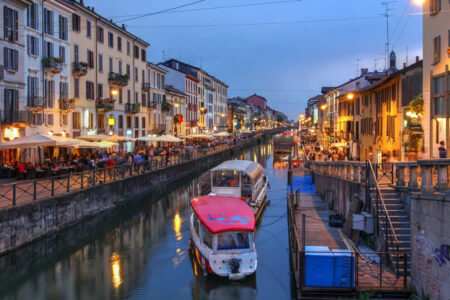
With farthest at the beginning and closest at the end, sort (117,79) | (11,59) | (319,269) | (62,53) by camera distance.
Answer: (117,79) → (62,53) → (11,59) → (319,269)

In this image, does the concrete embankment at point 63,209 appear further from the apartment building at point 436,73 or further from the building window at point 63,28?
the apartment building at point 436,73

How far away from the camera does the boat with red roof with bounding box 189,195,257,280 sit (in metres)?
14.8

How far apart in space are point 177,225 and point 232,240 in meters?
9.36

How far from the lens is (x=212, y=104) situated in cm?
10031

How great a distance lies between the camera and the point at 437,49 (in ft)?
64.3

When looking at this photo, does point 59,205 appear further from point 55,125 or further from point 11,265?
point 55,125

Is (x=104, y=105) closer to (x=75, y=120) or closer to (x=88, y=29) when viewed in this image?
(x=75, y=120)

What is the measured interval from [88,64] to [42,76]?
278 inches

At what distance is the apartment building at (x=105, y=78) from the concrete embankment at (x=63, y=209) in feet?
29.1

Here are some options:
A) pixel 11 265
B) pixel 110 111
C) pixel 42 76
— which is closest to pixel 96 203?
pixel 11 265

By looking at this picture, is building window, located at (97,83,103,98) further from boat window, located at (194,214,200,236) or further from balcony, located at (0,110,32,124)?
boat window, located at (194,214,200,236)

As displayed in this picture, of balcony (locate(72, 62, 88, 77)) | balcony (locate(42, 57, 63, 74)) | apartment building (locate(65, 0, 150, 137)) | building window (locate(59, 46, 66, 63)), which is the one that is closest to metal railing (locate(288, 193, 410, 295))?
balcony (locate(42, 57, 63, 74))

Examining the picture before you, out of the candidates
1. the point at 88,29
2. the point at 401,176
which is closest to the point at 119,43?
the point at 88,29

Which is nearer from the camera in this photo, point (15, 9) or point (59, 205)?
point (59, 205)
